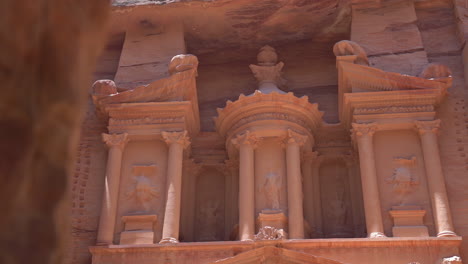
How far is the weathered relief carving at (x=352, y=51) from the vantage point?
13555 millimetres

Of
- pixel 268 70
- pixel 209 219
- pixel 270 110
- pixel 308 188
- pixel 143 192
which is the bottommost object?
pixel 209 219

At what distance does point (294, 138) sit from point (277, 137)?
44 cm

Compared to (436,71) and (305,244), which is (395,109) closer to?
(436,71)

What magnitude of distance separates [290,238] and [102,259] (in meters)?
3.61

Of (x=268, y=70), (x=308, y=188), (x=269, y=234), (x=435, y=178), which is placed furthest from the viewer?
(x=268, y=70)

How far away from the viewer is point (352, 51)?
1355cm

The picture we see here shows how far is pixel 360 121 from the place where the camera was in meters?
12.8

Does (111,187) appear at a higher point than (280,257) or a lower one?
higher

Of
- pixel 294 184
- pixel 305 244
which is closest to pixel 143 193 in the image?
pixel 294 184

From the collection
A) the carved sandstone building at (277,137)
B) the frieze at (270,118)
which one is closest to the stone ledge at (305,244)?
the carved sandstone building at (277,137)

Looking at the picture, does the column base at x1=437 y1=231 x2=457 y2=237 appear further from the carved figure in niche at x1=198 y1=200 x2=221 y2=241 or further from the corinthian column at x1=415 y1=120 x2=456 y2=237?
the carved figure in niche at x1=198 y1=200 x2=221 y2=241

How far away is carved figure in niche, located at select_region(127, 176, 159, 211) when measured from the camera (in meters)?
12.4

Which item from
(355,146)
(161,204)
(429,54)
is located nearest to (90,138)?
(161,204)

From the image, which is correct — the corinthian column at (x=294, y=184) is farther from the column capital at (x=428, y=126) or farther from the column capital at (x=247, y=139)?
the column capital at (x=428, y=126)
